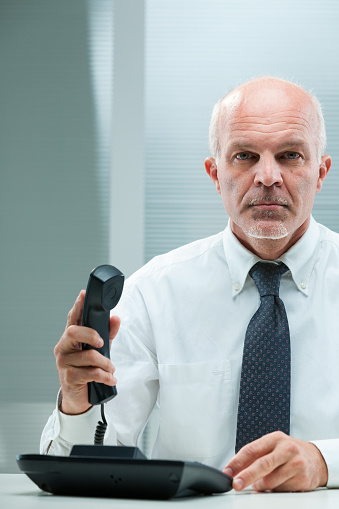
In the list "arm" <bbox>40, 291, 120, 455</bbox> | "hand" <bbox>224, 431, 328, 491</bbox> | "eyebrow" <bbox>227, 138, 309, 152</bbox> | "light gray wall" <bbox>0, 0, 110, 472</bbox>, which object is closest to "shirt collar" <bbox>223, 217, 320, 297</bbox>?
"eyebrow" <bbox>227, 138, 309, 152</bbox>

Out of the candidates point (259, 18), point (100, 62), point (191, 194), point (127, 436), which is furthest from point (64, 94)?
point (127, 436)

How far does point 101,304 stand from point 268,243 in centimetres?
61

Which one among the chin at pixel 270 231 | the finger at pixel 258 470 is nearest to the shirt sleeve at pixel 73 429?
the finger at pixel 258 470

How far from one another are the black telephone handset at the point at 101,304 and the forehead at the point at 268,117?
0.63 metres

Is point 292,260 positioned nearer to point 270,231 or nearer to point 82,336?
point 270,231

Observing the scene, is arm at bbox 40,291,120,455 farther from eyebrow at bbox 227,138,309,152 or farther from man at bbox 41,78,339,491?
eyebrow at bbox 227,138,309,152

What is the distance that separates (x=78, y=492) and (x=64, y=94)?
90.4 inches

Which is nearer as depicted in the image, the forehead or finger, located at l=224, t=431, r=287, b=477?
finger, located at l=224, t=431, r=287, b=477

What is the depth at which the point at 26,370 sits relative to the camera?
270cm

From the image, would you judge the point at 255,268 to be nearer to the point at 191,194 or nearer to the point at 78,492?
the point at 78,492

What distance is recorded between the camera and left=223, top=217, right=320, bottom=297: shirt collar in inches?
61.2

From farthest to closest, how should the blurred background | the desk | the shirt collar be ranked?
the blurred background
the shirt collar
the desk

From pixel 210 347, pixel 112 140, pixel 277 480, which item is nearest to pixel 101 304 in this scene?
pixel 277 480

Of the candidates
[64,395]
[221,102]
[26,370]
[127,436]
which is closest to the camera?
[64,395]
